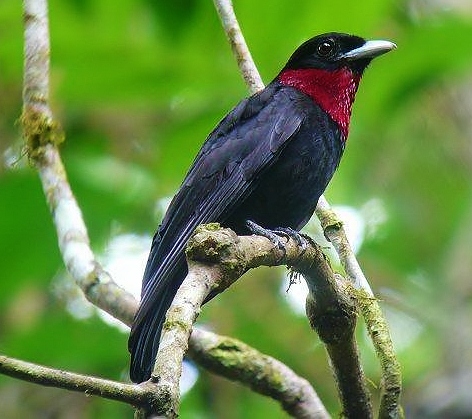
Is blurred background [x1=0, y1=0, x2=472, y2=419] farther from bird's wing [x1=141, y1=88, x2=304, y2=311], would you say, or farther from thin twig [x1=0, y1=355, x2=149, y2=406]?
thin twig [x1=0, y1=355, x2=149, y2=406]

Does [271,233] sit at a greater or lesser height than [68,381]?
greater

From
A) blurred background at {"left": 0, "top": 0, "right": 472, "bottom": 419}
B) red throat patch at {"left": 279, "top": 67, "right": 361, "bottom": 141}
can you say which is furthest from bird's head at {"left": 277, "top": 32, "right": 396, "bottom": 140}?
blurred background at {"left": 0, "top": 0, "right": 472, "bottom": 419}

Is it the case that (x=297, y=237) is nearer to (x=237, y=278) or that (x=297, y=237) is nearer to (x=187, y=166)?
(x=237, y=278)

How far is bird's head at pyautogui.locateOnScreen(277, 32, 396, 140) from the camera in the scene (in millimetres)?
4355

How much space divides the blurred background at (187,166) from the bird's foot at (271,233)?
2.25 ft

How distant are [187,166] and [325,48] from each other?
1011 mm

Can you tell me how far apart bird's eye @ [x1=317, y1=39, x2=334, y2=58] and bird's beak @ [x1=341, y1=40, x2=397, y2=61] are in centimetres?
7

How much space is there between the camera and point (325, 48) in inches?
178

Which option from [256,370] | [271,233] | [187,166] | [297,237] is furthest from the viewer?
[187,166]

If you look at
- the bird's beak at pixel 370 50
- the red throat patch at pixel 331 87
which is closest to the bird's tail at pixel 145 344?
the red throat patch at pixel 331 87

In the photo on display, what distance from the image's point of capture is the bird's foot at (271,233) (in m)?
3.06

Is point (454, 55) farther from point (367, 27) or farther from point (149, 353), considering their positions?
point (149, 353)

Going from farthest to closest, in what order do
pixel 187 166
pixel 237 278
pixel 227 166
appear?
1. pixel 187 166
2. pixel 227 166
3. pixel 237 278

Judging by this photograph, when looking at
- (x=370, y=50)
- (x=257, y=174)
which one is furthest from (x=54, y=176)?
(x=370, y=50)
